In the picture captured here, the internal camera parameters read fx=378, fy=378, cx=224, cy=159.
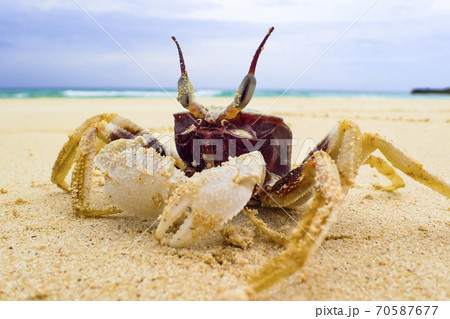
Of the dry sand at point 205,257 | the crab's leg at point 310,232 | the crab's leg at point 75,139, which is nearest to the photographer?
the crab's leg at point 310,232

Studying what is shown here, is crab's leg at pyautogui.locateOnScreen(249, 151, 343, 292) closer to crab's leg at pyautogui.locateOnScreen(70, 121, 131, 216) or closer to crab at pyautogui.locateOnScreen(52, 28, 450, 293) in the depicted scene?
crab at pyautogui.locateOnScreen(52, 28, 450, 293)

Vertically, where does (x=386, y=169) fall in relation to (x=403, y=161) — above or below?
below

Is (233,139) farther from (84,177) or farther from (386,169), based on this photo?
(386,169)

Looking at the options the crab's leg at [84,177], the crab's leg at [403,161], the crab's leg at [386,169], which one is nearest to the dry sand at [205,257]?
the crab's leg at [84,177]

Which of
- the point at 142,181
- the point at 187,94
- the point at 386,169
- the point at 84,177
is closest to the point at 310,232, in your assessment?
the point at 142,181

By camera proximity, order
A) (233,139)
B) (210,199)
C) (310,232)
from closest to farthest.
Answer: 1. (310,232)
2. (210,199)
3. (233,139)

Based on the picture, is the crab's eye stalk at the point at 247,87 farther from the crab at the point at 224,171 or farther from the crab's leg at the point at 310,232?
the crab's leg at the point at 310,232
